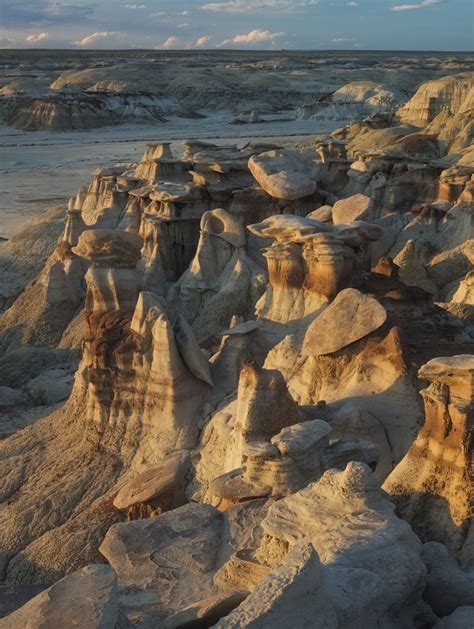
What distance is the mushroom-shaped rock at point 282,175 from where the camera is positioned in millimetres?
18172

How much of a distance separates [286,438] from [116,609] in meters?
3.11

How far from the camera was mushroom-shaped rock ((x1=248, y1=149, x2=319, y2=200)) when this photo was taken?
18172 mm

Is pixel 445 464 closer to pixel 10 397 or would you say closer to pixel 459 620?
pixel 459 620

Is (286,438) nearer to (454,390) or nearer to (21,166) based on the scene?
(454,390)

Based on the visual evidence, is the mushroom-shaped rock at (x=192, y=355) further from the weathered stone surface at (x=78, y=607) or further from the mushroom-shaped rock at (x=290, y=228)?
the weathered stone surface at (x=78, y=607)

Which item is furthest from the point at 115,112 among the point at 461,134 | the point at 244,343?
the point at 244,343

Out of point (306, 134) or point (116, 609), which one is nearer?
point (116, 609)

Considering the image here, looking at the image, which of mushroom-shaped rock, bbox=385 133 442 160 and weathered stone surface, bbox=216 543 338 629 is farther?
mushroom-shaped rock, bbox=385 133 442 160

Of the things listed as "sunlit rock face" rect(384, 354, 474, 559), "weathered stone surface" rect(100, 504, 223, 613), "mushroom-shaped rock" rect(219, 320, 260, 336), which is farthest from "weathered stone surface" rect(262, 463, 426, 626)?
"mushroom-shaped rock" rect(219, 320, 260, 336)

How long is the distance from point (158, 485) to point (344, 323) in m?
2.86

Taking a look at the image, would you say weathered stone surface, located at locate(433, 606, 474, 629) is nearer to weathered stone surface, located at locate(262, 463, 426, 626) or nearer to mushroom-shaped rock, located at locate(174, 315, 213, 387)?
weathered stone surface, located at locate(262, 463, 426, 626)

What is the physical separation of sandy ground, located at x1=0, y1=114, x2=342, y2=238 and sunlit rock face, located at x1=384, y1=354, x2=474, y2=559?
28.9 metres

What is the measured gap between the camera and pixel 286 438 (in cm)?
780

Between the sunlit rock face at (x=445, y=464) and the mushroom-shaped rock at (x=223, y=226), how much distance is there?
10.5 metres
